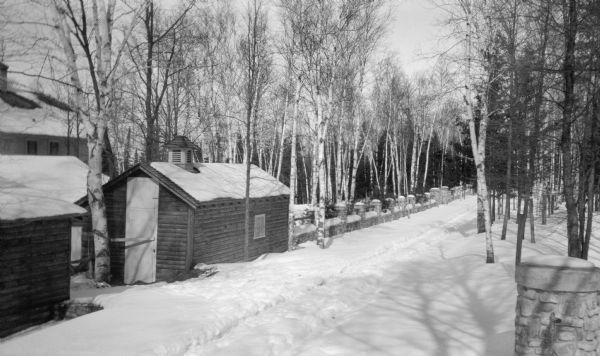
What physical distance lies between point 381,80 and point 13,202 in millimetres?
29700

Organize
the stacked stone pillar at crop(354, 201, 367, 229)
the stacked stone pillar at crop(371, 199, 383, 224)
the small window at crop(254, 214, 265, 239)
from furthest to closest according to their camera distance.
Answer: the stacked stone pillar at crop(371, 199, 383, 224) → the stacked stone pillar at crop(354, 201, 367, 229) → the small window at crop(254, 214, 265, 239)

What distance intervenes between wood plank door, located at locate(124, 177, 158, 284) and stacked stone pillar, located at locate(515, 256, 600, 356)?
11.3 metres

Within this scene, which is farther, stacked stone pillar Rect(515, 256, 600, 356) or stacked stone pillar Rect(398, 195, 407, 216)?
stacked stone pillar Rect(398, 195, 407, 216)

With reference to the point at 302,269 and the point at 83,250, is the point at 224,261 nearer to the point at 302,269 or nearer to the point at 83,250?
the point at 302,269

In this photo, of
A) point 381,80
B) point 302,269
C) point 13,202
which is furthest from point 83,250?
point 381,80

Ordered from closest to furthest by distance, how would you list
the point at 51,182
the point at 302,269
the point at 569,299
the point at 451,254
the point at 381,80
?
the point at 569,299
the point at 302,269
the point at 451,254
the point at 51,182
the point at 381,80

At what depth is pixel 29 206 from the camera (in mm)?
9734

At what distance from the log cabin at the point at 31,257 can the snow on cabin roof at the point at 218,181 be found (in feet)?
13.8

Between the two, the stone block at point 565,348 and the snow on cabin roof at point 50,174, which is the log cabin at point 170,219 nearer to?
the snow on cabin roof at point 50,174

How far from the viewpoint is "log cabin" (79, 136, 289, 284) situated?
14367mm

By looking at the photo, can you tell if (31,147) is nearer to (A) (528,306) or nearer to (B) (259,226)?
(B) (259,226)

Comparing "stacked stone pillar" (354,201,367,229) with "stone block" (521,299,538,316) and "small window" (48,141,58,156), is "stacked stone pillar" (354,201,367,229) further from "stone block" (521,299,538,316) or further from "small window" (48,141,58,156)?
"small window" (48,141,58,156)

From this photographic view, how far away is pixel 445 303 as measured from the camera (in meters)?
10.3

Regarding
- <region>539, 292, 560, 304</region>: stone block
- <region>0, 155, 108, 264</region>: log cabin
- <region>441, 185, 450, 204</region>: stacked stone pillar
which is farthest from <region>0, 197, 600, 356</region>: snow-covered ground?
<region>441, 185, 450, 204</region>: stacked stone pillar
